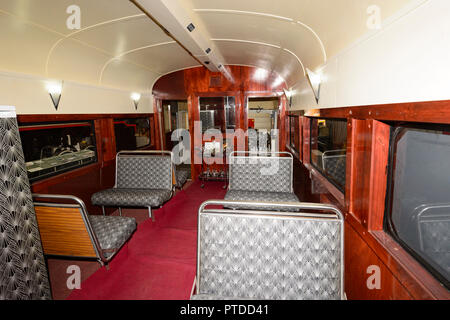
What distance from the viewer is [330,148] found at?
3945 millimetres

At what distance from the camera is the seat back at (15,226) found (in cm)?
158

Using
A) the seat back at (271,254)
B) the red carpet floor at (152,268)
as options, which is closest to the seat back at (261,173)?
the red carpet floor at (152,268)

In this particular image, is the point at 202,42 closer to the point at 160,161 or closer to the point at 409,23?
the point at 160,161

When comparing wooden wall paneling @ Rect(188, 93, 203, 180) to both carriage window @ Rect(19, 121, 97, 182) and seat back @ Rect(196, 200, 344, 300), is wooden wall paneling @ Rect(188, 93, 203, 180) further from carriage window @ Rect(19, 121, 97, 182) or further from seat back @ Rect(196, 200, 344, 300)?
seat back @ Rect(196, 200, 344, 300)

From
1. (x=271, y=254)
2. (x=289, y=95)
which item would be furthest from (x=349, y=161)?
(x=289, y=95)

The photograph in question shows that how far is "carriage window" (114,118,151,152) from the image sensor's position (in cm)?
601

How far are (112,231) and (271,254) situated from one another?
2.16m

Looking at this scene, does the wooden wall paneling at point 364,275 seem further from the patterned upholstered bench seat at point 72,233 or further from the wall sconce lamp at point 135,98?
the wall sconce lamp at point 135,98

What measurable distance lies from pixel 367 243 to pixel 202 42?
11.4ft

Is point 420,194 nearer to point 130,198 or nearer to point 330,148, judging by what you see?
point 330,148

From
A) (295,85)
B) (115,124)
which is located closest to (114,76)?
(115,124)

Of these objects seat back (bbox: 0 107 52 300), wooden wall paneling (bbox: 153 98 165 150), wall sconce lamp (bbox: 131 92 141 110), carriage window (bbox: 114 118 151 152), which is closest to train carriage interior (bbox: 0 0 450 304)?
seat back (bbox: 0 107 52 300)

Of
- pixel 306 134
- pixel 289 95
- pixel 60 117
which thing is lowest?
pixel 306 134
